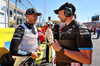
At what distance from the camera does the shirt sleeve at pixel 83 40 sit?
0.98 meters

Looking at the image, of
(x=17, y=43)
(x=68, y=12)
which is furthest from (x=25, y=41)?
(x=68, y=12)

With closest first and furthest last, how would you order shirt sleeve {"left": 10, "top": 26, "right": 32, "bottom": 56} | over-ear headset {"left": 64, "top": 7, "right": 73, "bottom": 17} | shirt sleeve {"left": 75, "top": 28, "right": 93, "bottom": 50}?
1. shirt sleeve {"left": 75, "top": 28, "right": 93, "bottom": 50}
2. over-ear headset {"left": 64, "top": 7, "right": 73, "bottom": 17}
3. shirt sleeve {"left": 10, "top": 26, "right": 32, "bottom": 56}

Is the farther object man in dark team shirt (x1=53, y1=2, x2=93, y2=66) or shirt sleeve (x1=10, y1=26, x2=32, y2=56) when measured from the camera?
shirt sleeve (x1=10, y1=26, x2=32, y2=56)

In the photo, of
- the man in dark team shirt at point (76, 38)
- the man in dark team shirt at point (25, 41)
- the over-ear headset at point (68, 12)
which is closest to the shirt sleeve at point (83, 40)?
the man in dark team shirt at point (76, 38)

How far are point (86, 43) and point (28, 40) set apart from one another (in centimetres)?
101

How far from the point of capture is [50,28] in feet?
13.1

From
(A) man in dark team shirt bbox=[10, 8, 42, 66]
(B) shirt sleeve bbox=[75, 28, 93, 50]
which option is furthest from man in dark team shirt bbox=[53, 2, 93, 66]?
(A) man in dark team shirt bbox=[10, 8, 42, 66]

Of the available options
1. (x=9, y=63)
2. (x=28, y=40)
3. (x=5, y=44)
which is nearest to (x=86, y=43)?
(x=28, y=40)

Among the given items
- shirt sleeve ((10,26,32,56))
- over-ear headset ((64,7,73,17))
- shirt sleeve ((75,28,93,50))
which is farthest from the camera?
shirt sleeve ((10,26,32,56))

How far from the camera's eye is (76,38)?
1054 millimetres

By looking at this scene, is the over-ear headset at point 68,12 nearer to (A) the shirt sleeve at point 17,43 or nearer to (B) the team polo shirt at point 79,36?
(B) the team polo shirt at point 79,36

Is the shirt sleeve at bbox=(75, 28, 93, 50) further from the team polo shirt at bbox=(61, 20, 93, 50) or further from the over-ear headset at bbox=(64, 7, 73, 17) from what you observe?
the over-ear headset at bbox=(64, 7, 73, 17)

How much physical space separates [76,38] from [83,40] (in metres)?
0.10

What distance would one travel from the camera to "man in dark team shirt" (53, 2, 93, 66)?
98 centimetres
